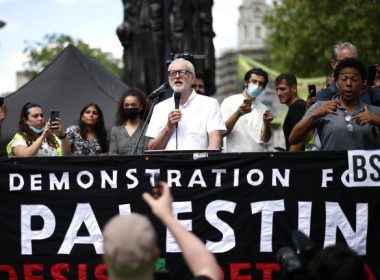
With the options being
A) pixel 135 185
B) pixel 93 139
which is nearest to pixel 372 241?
pixel 135 185

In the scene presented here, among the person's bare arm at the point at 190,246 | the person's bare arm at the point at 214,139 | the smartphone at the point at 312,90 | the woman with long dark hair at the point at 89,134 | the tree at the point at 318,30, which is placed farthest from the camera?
the tree at the point at 318,30

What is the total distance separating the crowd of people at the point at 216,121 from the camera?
28.6ft

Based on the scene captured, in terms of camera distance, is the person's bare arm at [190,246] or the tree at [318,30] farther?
the tree at [318,30]

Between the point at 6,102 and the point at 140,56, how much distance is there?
3382mm

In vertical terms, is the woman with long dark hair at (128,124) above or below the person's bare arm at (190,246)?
above

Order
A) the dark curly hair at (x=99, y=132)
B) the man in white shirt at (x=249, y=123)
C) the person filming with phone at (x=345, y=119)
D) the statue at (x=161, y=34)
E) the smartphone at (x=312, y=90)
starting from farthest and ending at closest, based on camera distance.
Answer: the statue at (x=161, y=34)
the man in white shirt at (x=249, y=123)
the dark curly hair at (x=99, y=132)
the smartphone at (x=312, y=90)
the person filming with phone at (x=345, y=119)

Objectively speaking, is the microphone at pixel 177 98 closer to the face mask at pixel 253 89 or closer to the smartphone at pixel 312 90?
the smartphone at pixel 312 90

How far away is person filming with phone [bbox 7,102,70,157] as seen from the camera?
10047 mm

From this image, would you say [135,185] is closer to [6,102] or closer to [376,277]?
[376,277]

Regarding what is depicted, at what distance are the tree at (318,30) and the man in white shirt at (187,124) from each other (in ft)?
102

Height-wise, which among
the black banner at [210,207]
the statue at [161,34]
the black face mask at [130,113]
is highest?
the statue at [161,34]

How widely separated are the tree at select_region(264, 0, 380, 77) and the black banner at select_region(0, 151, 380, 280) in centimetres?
3224

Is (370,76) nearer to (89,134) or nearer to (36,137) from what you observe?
(89,134)

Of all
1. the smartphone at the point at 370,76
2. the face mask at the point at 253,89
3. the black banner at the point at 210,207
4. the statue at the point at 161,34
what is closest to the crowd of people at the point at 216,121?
the face mask at the point at 253,89
